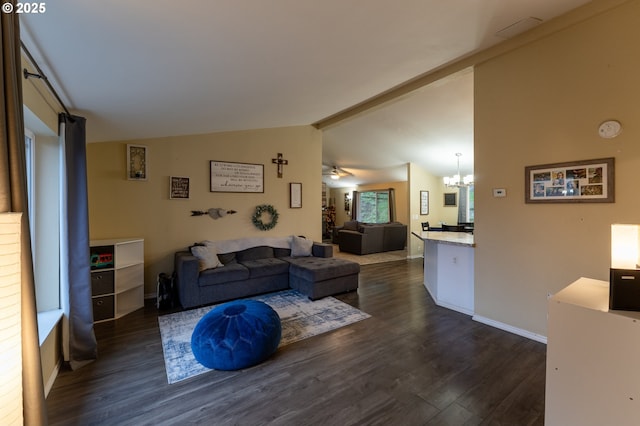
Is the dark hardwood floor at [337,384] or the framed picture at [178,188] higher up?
the framed picture at [178,188]

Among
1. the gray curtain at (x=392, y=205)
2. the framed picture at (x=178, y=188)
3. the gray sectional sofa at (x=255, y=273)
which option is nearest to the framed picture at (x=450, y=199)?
the gray curtain at (x=392, y=205)

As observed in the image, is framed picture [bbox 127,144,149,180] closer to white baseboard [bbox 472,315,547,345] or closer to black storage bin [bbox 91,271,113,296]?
black storage bin [bbox 91,271,113,296]

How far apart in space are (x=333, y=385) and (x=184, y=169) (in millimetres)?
3843

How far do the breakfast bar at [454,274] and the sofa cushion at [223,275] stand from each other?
9.23ft

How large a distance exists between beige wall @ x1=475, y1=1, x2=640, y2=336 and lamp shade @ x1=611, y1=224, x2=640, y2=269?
1301 millimetres

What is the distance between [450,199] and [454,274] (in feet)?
18.5

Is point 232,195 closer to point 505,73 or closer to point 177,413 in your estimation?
point 177,413

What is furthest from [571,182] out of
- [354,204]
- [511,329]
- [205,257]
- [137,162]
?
[354,204]

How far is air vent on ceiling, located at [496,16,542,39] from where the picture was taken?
2.57 metres

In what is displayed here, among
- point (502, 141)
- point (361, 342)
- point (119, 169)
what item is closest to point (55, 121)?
point (119, 169)

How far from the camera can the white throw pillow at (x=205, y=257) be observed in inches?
155

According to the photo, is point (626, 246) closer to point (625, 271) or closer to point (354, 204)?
point (625, 271)

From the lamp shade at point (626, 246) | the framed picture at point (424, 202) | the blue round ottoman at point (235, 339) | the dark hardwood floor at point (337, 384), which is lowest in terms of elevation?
the dark hardwood floor at point (337, 384)

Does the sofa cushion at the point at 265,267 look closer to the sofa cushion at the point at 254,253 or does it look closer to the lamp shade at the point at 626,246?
the sofa cushion at the point at 254,253
